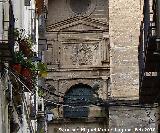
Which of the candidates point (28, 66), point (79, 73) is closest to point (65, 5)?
point (79, 73)

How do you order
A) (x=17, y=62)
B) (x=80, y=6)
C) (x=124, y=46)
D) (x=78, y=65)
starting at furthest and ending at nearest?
1. (x=80, y=6)
2. (x=78, y=65)
3. (x=124, y=46)
4. (x=17, y=62)

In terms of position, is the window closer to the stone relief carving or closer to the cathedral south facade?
the cathedral south facade

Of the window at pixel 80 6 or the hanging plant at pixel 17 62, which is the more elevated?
the window at pixel 80 6

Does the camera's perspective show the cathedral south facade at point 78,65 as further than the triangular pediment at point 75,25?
No

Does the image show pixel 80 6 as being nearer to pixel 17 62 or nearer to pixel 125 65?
pixel 125 65

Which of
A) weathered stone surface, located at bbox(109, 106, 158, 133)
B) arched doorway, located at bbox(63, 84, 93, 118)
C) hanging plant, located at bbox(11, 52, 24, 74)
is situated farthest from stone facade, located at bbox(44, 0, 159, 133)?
hanging plant, located at bbox(11, 52, 24, 74)

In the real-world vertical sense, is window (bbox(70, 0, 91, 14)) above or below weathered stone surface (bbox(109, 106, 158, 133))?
above

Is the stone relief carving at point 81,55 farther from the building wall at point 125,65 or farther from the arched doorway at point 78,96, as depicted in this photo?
the building wall at point 125,65

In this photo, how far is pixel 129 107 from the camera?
76.5 feet

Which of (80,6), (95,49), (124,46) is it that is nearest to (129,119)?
(124,46)

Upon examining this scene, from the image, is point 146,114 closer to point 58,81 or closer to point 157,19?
point 58,81

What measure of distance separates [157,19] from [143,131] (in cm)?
1203

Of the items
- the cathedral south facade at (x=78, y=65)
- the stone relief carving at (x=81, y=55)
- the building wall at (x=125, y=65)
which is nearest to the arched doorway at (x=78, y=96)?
the cathedral south facade at (x=78, y=65)

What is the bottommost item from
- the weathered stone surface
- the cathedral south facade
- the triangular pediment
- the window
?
the weathered stone surface
